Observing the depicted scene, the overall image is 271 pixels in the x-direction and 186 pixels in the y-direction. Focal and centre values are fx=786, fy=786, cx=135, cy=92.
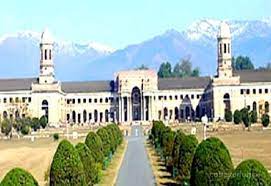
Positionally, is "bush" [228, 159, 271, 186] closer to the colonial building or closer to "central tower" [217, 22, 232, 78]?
the colonial building


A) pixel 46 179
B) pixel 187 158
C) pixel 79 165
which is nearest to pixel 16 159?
pixel 46 179

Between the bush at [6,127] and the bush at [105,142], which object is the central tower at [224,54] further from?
the bush at [105,142]

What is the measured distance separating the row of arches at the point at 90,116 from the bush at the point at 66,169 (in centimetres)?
13782

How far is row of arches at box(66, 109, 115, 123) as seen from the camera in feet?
542

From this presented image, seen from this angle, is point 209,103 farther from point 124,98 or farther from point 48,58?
point 48,58

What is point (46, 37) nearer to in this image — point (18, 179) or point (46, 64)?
point (46, 64)

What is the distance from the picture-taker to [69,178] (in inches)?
1033

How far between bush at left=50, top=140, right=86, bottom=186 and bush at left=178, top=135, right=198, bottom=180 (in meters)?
8.18

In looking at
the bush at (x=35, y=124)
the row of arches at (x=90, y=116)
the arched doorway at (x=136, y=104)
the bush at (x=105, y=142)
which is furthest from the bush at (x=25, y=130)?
the arched doorway at (x=136, y=104)

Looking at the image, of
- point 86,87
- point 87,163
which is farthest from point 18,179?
point 86,87

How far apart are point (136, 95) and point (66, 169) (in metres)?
139

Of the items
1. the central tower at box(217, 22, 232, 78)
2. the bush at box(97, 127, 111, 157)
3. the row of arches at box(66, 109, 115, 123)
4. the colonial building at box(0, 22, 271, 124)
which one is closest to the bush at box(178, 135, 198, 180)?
the bush at box(97, 127, 111, 157)

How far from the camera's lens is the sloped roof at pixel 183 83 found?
163 metres

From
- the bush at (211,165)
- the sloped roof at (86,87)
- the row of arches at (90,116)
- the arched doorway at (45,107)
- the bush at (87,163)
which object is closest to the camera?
the bush at (211,165)
